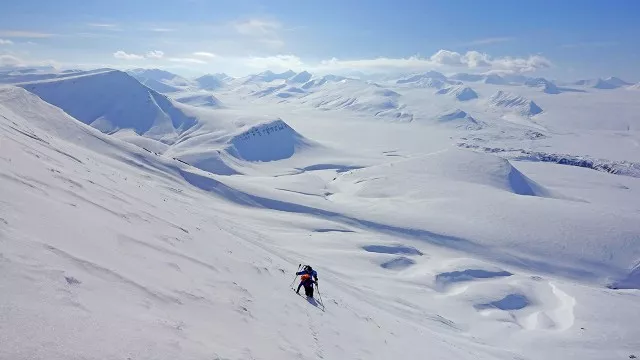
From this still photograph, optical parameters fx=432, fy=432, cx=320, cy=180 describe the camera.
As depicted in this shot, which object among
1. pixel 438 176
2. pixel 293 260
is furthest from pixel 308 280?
pixel 438 176

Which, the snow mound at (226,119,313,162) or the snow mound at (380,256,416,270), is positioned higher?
the snow mound at (226,119,313,162)

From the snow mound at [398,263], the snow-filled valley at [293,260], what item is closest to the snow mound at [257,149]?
the snow-filled valley at [293,260]

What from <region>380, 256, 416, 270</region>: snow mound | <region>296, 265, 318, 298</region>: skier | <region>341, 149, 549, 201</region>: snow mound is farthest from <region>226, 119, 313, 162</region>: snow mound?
<region>296, 265, 318, 298</region>: skier

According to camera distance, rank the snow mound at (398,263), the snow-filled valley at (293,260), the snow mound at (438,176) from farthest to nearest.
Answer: the snow mound at (438,176)
the snow mound at (398,263)
the snow-filled valley at (293,260)

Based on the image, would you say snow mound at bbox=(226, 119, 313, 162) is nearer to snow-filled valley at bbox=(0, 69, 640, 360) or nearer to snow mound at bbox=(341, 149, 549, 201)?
snow-filled valley at bbox=(0, 69, 640, 360)

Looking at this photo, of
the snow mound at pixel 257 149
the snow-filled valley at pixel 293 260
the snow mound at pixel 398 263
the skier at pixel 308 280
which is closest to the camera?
the snow-filled valley at pixel 293 260

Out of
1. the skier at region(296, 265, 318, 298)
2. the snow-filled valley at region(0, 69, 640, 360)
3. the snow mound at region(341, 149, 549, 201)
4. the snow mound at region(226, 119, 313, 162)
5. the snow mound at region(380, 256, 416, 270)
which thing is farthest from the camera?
the snow mound at region(226, 119, 313, 162)

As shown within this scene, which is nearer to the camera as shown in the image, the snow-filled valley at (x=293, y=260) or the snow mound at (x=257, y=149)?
the snow-filled valley at (x=293, y=260)

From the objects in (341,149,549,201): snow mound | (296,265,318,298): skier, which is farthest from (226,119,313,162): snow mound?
(296,265,318,298): skier

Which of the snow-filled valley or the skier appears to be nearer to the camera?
the snow-filled valley

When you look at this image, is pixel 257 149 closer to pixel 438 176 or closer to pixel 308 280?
pixel 438 176

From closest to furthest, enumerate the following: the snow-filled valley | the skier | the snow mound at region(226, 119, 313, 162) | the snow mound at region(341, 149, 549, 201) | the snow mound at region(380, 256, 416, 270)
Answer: the snow-filled valley → the skier → the snow mound at region(380, 256, 416, 270) → the snow mound at region(341, 149, 549, 201) → the snow mound at region(226, 119, 313, 162)

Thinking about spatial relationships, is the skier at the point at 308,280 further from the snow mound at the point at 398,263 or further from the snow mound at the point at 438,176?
the snow mound at the point at 438,176

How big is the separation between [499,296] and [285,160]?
13892 centimetres
